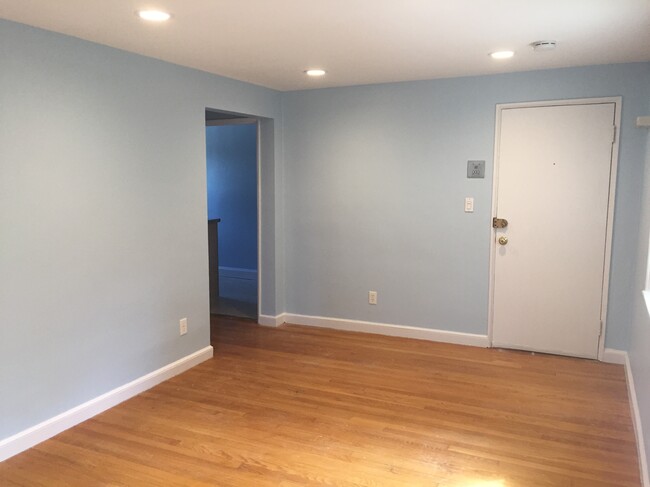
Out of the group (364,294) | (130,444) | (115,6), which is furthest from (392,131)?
(130,444)

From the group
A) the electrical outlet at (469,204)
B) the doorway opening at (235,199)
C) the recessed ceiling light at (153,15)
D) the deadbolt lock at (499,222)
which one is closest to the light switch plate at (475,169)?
the electrical outlet at (469,204)

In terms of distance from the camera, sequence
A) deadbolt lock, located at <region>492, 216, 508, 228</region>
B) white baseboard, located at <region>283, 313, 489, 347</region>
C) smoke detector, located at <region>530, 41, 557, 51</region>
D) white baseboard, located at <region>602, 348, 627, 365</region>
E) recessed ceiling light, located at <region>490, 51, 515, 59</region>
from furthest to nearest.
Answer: white baseboard, located at <region>283, 313, 489, 347</region>
deadbolt lock, located at <region>492, 216, 508, 228</region>
white baseboard, located at <region>602, 348, 627, 365</region>
recessed ceiling light, located at <region>490, 51, 515, 59</region>
smoke detector, located at <region>530, 41, 557, 51</region>

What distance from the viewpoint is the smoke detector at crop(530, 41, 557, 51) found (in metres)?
3.01

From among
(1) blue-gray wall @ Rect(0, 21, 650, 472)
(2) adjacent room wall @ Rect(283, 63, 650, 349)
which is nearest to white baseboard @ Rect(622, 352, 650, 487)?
(1) blue-gray wall @ Rect(0, 21, 650, 472)

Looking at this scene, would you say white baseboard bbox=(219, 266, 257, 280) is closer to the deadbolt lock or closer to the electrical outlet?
the electrical outlet

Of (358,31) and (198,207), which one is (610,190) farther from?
(198,207)

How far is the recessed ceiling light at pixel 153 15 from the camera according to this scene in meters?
2.46

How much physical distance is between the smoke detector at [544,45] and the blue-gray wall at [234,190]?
415 cm

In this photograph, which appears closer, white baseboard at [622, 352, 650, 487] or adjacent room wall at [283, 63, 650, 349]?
white baseboard at [622, 352, 650, 487]

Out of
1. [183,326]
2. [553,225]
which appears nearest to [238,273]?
[183,326]

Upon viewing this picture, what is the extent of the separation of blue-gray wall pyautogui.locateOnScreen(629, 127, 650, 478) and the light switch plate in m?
1.08

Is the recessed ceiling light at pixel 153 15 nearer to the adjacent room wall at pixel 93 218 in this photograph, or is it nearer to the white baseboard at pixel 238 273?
the adjacent room wall at pixel 93 218

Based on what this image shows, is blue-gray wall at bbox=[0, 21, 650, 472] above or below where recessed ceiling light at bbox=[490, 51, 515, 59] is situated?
below

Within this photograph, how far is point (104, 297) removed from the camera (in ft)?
10.2
